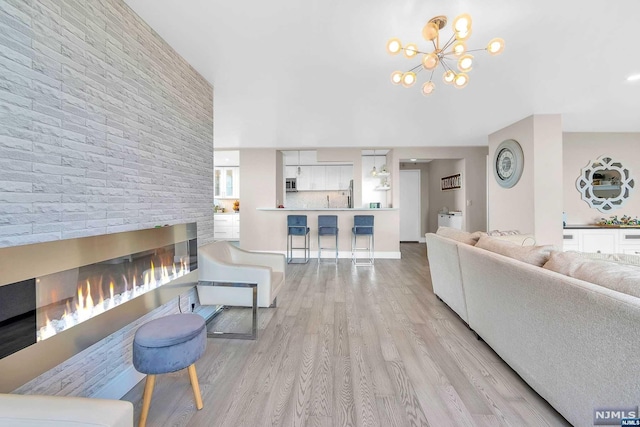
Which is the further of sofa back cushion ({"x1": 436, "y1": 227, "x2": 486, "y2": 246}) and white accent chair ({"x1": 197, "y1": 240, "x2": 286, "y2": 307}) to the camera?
sofa back cushion ({"x1": 436, "y1": 227, "x2": 486, "y2": 246})

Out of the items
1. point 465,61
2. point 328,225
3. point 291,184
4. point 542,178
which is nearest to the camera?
point 465,61

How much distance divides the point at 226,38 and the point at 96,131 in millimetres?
1129

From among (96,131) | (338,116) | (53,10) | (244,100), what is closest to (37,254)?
(96,131)

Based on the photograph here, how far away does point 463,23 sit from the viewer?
4.76 ft

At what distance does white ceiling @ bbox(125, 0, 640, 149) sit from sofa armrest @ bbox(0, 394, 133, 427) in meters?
1.99

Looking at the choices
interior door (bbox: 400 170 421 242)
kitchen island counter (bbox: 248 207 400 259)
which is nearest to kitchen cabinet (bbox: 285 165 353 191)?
interior door (bbox: 400 170 421 242)

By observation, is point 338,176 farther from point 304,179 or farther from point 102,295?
point 102,295

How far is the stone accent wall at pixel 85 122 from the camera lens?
1058 mm

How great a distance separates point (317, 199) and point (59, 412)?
7.05 meters

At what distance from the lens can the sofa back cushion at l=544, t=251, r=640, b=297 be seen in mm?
1073

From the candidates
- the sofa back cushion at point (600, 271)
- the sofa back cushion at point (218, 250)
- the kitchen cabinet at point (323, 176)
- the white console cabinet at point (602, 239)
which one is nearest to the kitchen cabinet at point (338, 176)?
the kitchen cabinet at point (323, 176)

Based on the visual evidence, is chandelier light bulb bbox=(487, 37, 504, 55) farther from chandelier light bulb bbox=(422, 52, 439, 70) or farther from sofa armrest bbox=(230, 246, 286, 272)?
sofa armrest bbox=(230, 246, 286, 272)

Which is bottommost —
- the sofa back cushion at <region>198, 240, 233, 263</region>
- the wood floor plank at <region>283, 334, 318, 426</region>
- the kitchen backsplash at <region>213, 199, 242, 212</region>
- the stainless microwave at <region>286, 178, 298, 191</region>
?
the wood floor plank at <region>283, 334, 318, 426</region>

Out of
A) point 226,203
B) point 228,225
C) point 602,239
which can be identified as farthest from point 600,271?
point 226,203
